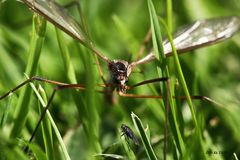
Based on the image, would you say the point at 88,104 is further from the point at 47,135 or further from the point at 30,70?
the point at 30,70

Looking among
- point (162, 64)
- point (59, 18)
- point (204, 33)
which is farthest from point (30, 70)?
point (204, 33)

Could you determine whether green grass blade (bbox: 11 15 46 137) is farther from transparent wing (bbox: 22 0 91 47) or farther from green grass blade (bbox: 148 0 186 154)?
green grass blade (bbox: 148 0 186 154)

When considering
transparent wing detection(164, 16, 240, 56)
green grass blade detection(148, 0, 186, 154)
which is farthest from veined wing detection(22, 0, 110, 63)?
transparent wing detection(164, 16, 240, 56)

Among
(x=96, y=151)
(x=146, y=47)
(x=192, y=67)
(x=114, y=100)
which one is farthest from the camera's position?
(x=146, y=47)

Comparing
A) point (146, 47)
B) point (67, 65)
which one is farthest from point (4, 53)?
point (146, 47)

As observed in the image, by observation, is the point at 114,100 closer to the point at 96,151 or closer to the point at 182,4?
the point at 96,151

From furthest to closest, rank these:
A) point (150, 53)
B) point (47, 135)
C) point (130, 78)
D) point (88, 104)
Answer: point (130, 78) < point (150, 53) < point (47, 135) < point (88, 104)
